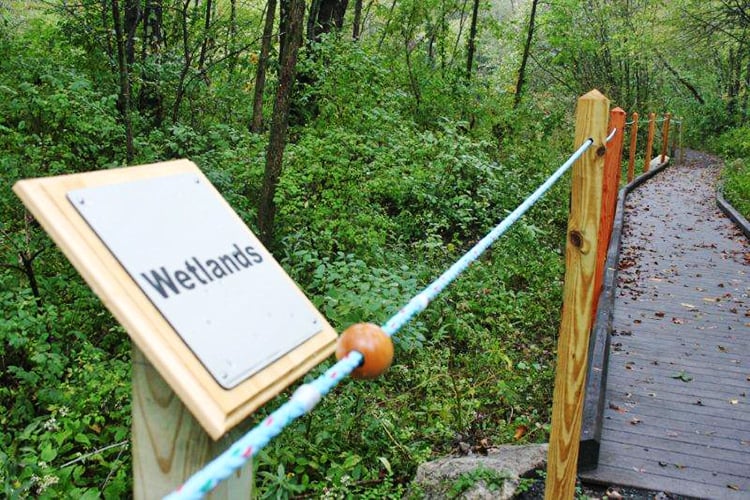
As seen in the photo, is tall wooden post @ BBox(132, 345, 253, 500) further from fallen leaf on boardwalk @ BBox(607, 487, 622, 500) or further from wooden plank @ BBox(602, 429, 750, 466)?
wooden plank @ BBox(602, 429, 750, 466)

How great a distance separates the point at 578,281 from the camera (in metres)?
2.49

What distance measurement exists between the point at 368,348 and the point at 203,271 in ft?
1.19

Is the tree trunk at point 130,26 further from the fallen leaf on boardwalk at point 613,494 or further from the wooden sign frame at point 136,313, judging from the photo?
the wooden sign frame at point 136,313

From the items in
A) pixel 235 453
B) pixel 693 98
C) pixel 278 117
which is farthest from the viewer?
pixel 693 98

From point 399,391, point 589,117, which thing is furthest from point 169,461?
point 399,391

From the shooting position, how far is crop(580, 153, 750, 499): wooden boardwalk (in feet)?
12.3

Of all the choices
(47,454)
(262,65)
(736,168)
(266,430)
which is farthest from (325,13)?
(736,168)

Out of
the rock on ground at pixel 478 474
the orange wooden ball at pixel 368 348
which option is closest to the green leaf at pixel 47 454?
the rock on ground at pixel 478 474

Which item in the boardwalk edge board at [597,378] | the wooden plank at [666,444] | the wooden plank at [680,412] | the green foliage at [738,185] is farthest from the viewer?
the green foliage at [738,185]

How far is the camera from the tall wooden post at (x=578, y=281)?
245cm

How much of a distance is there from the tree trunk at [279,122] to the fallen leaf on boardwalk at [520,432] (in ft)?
10.4

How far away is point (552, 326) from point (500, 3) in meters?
41.2

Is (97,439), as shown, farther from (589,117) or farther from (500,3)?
(500,3)

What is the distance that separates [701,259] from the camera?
827 cm
